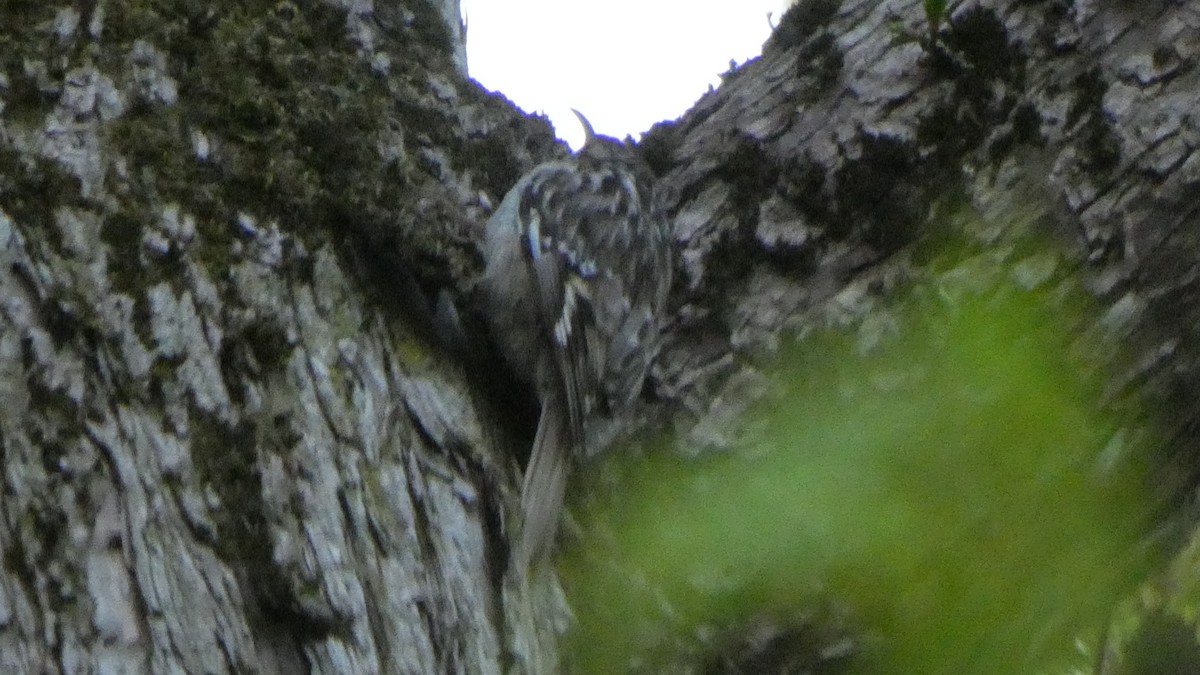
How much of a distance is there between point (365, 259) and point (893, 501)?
79 centimetres

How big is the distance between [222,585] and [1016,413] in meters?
1.07

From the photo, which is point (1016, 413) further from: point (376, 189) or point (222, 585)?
point (222, 585)

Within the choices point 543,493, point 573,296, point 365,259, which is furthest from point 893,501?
point 573,296

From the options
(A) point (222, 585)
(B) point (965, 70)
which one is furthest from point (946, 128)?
(A) point (222, 585)

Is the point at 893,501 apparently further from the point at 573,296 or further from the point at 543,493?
the point at 573,296

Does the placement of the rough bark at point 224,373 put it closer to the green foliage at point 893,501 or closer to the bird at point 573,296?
the bird at point 573,296

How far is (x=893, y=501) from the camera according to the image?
207 centimetres

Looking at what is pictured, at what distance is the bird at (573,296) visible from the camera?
2.23 metres

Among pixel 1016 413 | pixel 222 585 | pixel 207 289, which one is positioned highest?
pixel 207 289

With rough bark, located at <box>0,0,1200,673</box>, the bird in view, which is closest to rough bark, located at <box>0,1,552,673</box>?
rough bark, located at <box>0,0,1200,673</box>

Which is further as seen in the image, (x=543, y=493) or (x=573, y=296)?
(x=573, y=296)

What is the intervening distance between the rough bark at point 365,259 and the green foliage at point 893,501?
76mm

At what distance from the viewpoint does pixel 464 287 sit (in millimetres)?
2469

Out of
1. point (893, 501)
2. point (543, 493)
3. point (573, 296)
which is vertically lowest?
point (893, 501)
